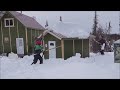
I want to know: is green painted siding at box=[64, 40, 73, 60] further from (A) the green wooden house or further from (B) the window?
(B) the window

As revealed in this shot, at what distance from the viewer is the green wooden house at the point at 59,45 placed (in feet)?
41.4

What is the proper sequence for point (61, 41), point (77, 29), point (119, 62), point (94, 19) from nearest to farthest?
1. point (119, 62)
2. point (61, 41)
3. point (77, 29)
4. point (94, 19)

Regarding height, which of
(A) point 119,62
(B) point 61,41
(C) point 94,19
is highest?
(C) point 94,19

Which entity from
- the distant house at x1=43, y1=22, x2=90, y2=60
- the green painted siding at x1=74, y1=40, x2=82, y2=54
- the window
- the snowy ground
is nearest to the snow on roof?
the distant house at x1=43, y1=22, x2=90, y2=60

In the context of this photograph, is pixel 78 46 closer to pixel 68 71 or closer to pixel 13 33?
pixel 13 33

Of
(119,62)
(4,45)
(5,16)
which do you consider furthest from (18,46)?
(119,62)

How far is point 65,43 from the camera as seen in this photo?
12.7m

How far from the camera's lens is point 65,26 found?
14.6 m

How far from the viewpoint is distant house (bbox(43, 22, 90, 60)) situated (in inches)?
497

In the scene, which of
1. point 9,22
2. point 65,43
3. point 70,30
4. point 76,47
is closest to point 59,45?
point 65,43

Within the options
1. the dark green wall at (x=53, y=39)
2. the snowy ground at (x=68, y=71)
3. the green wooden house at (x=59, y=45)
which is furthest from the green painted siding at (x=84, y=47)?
the snowy ground at (x=68, y=71)
